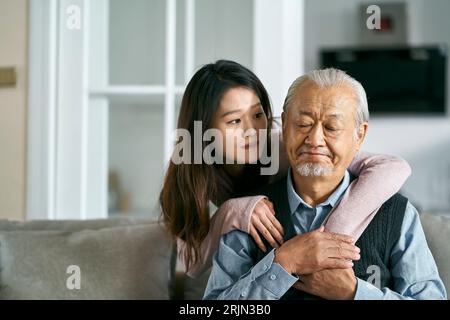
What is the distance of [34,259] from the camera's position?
3.79ft

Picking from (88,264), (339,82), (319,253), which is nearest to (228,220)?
(319,253)

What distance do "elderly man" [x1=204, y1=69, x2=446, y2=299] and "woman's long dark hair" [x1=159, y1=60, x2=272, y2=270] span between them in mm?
94

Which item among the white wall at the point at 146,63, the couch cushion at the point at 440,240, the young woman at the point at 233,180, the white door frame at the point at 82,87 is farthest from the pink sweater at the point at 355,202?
the white wall at the point at 146,63

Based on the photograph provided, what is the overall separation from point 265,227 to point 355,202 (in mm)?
136

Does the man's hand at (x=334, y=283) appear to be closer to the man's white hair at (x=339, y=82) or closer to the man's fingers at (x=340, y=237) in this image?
the man's fingers at (x=340, y=237)

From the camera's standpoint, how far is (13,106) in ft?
4.16

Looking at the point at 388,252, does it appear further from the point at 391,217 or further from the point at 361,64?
the point at 361,64

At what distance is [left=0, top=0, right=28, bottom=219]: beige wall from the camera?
126 centimetres

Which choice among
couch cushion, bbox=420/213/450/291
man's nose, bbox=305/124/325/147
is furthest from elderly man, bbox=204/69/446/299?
couch cushion, bbox=420/213/450/291

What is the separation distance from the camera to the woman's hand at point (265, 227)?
2.85 feet

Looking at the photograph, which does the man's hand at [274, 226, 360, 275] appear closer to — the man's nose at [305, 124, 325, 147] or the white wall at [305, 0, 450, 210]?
the man's nose at [305, 124, 325, 147]

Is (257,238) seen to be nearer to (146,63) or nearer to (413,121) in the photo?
(146,63)
